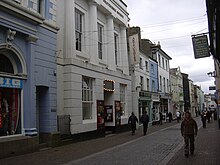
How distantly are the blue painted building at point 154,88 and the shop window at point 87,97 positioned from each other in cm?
1795

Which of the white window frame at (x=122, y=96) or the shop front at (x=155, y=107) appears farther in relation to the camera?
the shop front at (x=155, y=107)

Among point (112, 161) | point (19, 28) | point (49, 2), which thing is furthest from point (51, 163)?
point (49, 2)

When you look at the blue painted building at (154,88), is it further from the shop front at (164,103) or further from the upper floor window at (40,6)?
the upper floor window at (40,6)

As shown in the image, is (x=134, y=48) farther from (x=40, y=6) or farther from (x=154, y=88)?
(x=40, y=6)

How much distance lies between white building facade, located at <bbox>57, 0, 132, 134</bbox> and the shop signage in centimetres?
378

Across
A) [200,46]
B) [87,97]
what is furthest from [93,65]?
[200,46]

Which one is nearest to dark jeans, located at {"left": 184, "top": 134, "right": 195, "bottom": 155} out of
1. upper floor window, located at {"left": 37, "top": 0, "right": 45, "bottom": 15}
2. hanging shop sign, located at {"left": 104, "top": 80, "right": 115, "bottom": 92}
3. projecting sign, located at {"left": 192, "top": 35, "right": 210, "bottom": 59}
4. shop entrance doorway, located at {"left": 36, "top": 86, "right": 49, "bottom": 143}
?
projecting sign, located at {"left": 192, "top": 35, "right": 210, "bottom": 59}

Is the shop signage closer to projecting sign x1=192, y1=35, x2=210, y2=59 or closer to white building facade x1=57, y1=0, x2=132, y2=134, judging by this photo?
white building facade x1=57, y1=0, x2=132, y2=134

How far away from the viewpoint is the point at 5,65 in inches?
501

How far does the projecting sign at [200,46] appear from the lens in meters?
14.8

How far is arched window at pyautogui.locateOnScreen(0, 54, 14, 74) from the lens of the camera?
12531mm

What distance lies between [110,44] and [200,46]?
376 inches

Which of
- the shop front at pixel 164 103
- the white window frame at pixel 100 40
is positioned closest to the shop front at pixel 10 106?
the white window frame at pixel 100 40

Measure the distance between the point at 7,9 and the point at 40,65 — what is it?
3277 mm
